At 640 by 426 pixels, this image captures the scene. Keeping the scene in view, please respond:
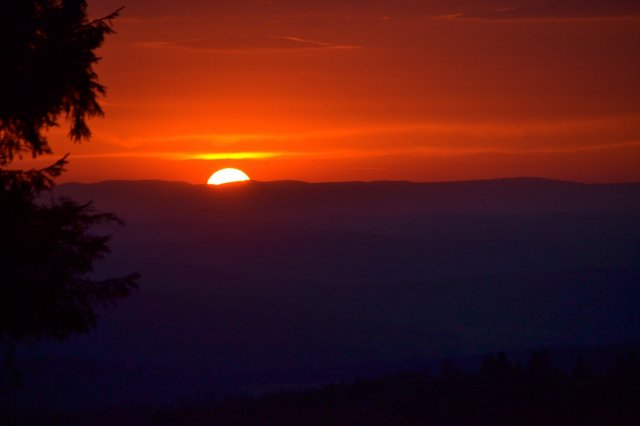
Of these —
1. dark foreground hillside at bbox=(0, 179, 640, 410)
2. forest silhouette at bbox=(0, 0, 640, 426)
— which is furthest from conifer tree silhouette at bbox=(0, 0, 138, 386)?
dark foreground hillside at bbox=(0, 179, 640, 410)

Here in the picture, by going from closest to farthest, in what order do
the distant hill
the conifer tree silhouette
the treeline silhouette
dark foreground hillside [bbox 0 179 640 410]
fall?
the conifer tree silhouette → the treeline silhouette → dark foreground hillside [bbox 0 179 640 410] → the distant hill

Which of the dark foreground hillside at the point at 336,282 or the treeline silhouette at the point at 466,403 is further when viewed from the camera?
the dark foreground hillside at the point at 336,282

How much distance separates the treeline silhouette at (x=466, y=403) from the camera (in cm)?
1431

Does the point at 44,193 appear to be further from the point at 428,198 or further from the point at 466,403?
the point at 428,198

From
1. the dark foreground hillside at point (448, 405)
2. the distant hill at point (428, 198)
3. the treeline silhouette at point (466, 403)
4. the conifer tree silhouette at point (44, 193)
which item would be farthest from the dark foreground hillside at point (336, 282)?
the conifer tree silhouette at point (44, 193)

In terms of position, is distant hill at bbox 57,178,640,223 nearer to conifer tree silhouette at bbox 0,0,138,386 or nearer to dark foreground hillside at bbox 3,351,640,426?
dark foreground hillside at bbox 3,351,640,426

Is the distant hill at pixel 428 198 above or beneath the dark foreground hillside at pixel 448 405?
above

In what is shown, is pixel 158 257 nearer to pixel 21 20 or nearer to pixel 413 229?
pixel 413 229

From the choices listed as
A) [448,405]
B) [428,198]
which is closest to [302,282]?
[428,198]

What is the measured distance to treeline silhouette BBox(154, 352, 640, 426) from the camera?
14.3 metres

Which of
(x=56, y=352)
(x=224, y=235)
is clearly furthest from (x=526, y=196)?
(x=56, y=352)

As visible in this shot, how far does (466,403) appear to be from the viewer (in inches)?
627

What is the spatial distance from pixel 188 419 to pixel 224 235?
228ft

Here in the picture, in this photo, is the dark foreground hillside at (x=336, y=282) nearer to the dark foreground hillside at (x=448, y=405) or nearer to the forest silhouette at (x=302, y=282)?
the forest silhouette at (x=302, y=282)
